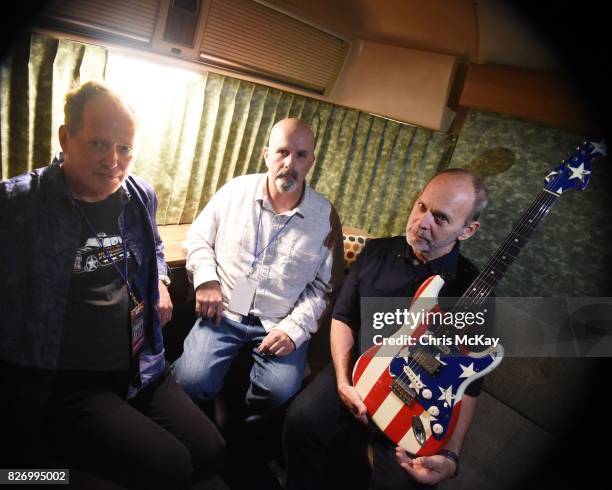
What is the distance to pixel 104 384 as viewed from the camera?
1.34 meters

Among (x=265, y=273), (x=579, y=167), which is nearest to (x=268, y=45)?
(x=265, y=273)

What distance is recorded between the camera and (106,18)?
161 centimetres

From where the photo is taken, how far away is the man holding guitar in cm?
146

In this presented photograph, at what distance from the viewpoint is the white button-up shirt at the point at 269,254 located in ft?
6.16

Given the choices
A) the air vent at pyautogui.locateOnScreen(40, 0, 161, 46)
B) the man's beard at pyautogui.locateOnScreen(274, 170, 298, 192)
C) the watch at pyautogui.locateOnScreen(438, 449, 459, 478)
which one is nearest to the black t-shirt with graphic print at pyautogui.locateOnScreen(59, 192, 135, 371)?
the man's beard at pyautogui.locateOnScreen(274, 170, 298, 192)

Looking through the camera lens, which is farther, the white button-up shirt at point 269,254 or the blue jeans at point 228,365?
the white button-up shirt at point 269,254

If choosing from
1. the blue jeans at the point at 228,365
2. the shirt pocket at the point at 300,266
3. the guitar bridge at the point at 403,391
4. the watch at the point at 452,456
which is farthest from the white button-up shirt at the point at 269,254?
the watch at the point at 452,456

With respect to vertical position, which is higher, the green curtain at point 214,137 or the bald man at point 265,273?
the green curtain at point 214,137

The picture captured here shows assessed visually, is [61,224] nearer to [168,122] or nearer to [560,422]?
[168,122]

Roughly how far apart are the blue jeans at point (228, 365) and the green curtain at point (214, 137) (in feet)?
4.00

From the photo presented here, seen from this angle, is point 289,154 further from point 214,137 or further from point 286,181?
point 214,137

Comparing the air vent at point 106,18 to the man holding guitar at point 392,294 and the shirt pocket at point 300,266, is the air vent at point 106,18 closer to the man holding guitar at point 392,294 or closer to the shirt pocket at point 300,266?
the shirt pocket at point 300,266

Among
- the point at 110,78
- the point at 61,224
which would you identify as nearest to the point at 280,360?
the point at 61,224

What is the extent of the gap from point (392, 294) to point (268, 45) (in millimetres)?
1840
